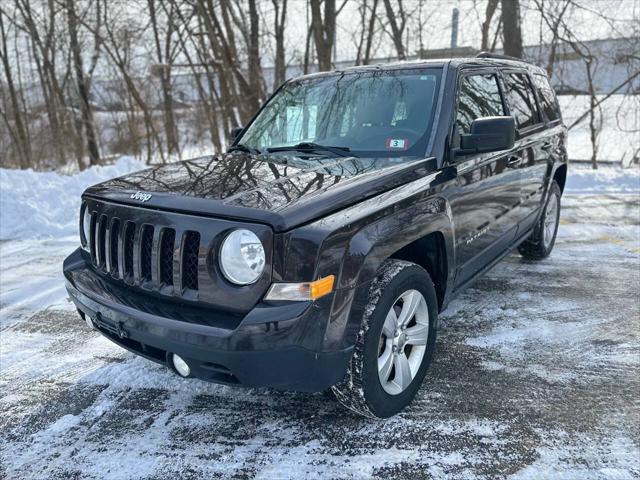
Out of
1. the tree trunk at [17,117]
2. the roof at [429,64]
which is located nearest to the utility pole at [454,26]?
the roof at [429,64]

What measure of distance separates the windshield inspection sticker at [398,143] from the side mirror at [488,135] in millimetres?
345

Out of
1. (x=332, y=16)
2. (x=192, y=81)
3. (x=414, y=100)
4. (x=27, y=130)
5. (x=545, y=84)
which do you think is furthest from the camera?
(x=27, y=130)

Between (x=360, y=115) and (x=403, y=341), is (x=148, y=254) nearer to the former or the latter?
(x=403, y=341)

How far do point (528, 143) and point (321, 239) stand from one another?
9.76ft

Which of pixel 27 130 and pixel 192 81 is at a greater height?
pixel 192 81

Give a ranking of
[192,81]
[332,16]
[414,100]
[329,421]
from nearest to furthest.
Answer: [329,421] → [414,100] → [332,16] → [192,81]

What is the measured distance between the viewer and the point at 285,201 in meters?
2.37

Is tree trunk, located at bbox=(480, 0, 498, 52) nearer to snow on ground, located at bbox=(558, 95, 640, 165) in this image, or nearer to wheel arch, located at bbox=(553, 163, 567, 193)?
snow on ground, located at bbox=(558, 95, 640, 165)

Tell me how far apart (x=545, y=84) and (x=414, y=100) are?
274 cm

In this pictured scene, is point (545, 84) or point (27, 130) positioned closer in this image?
point (545, 84)

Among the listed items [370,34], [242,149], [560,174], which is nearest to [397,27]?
[370,34]

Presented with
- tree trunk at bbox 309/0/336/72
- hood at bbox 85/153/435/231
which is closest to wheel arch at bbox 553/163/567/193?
hood at bbox 85/153/435/231

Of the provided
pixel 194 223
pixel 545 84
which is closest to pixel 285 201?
pixel 194 223

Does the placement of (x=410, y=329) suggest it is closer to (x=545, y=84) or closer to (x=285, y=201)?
(x=285, y=201)
